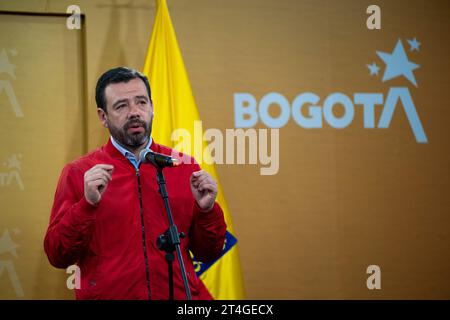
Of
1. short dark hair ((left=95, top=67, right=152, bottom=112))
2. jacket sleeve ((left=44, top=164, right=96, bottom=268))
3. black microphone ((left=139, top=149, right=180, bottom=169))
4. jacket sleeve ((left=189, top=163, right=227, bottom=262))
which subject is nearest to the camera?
black microphone ((left=139, top=149, right=180, bottom=169))

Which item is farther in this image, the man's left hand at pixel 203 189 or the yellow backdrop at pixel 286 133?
the yellow backdrop at pixel 286 133

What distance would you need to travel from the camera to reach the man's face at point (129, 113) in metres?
2.24

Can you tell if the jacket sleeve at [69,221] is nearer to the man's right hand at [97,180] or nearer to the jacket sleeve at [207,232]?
the man's right hand at [97,180]

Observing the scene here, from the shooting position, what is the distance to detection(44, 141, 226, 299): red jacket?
6.78 feet

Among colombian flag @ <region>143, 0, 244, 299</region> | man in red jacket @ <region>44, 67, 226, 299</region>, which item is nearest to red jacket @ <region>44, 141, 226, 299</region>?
man in red jacket @ <region>44, 67, 226, 299</region>

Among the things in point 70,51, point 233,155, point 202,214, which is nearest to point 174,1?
point 70,51

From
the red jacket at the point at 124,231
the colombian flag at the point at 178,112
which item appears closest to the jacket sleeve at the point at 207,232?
the red jacket at the point at 124,231

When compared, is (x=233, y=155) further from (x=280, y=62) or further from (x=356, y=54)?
(x=356, y=54)

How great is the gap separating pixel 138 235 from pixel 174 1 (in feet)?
6.94

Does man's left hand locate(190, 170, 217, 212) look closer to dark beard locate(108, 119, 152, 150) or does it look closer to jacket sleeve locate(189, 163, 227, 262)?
jacket sleeve locate(189, 163, 227, 262)

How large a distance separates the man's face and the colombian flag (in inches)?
44.4

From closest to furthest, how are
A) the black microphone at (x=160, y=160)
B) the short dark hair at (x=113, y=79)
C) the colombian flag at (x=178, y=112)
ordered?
the black microphone at (x=160, y=160)
the short dark hair at (x=113, y=79)
the colombian flag at (x=178, y=112)

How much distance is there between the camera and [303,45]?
4.00 metres

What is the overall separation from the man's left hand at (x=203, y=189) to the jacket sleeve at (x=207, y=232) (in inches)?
2.2
